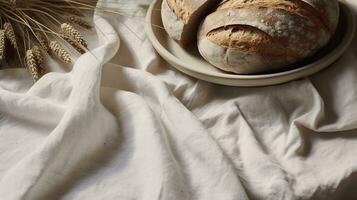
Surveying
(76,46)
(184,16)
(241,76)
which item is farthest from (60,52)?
(241,76)

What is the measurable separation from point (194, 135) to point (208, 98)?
11 centimetres

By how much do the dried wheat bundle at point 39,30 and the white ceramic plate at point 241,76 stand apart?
0.14 m

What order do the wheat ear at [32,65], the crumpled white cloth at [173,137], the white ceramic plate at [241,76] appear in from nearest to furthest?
the crumpled white cloth at [173,137]
the white ceramic plate at [241,76]
the wheat ear at [32,65]

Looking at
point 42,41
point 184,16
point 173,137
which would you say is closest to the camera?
point 173,137

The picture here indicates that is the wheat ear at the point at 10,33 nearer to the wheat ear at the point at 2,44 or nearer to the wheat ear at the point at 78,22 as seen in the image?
the wheat ear at the point at 2,44

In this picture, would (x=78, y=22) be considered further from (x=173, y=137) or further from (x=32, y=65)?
(x=173, y=137)

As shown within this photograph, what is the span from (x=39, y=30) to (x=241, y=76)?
448 mm

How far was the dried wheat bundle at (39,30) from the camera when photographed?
92 centimetres

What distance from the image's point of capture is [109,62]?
93 cm

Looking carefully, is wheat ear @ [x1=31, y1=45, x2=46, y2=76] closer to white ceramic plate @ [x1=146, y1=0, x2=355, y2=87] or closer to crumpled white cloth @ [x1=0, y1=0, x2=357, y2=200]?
crumpled white cloth @ [x1=0, y1=0, x2=357, y2=200]

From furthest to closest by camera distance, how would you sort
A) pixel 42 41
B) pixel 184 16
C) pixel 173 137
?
pixel 42 41, pixel 184 16, pixel 173 137

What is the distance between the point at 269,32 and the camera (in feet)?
2.47

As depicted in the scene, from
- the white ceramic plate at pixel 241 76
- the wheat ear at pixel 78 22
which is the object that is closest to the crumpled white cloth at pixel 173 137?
the white ceramic plate at pixel 241 76

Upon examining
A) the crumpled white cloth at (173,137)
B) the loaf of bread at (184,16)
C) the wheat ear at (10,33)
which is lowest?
the crumpled white cloth at (173,137)
